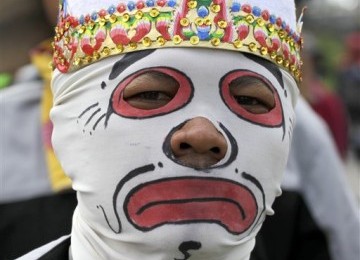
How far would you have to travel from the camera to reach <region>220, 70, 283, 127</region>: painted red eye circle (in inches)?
76.4

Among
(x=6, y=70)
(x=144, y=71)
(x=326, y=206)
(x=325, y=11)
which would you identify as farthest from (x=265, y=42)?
(x=325, y=11)

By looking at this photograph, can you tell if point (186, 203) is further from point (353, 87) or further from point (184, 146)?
point (353, 87)

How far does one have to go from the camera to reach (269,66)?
2012mm

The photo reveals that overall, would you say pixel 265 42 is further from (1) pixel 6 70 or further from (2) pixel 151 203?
(1) pixel 6 70

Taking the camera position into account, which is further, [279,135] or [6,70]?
[6,70]

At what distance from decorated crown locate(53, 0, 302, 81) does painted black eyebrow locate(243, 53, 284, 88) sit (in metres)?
0.01

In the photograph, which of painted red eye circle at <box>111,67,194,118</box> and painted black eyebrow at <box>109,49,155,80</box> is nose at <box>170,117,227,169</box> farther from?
painted black eyebrow at <box>109,49,155,80</box>

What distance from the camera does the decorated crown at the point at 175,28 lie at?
1944mm

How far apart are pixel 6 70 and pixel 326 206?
135 cm

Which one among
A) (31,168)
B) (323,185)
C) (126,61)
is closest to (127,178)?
(126,61)

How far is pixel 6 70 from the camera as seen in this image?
3770mm

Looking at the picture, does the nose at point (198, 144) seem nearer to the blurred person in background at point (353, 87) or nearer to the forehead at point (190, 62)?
the forehead at point (190, 62)

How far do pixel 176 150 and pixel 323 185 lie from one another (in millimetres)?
1435

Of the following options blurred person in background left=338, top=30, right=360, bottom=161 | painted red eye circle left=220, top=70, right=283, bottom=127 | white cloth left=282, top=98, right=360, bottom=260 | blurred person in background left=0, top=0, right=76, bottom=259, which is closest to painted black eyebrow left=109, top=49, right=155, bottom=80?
painted red eye circle left=220, top=70, right=283, bottom=127
